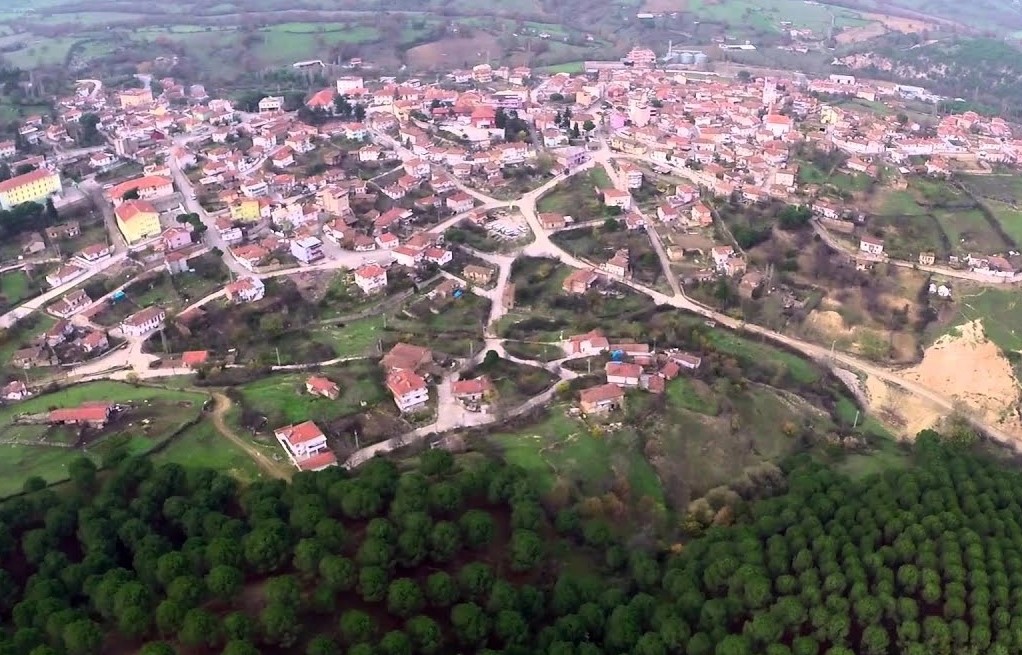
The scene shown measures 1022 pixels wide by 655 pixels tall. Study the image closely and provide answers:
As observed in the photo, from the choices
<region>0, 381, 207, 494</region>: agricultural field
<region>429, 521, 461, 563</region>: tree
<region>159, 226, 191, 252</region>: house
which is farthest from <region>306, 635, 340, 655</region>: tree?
<region>159, 226, 191, 252</region>: house

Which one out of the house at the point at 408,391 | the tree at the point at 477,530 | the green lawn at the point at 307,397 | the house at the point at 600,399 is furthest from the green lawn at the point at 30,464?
the house at the point at 600,399

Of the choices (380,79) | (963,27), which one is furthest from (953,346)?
(963,27)

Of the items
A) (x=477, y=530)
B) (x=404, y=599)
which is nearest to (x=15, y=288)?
(x=477, y=530)

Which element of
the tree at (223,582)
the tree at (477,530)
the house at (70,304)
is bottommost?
the house at (70,304)

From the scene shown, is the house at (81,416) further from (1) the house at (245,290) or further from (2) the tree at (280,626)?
(2) the tree at (280,626)

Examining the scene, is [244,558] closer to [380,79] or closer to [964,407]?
Answer: [964,407]

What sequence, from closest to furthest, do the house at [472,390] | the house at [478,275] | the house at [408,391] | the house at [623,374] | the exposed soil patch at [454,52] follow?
the house at [408,391] < the house at [472,390] < the house at [623,374] < the house at [478,275] < the exposed soil patch at [454,52]
